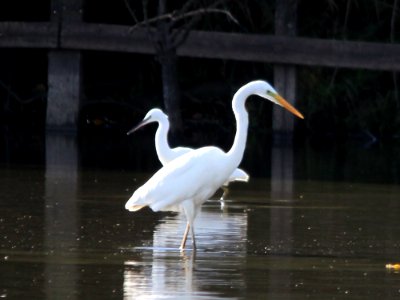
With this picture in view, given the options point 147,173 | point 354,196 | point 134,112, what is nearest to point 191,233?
point 354,196

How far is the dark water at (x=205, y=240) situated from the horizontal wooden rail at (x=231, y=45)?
4.97 meters

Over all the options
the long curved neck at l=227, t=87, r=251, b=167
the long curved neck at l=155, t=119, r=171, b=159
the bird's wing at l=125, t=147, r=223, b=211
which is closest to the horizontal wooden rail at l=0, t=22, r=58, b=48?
the long curved neck at l=155, t=119, r=171, b=159

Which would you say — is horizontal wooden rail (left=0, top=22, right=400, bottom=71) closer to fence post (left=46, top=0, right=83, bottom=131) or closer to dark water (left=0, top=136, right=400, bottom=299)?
fence post (left=46, top=0, right=83, bottom=131)

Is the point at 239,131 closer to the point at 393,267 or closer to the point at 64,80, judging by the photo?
the point at 393,267

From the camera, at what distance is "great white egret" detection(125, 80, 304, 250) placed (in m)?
11.5

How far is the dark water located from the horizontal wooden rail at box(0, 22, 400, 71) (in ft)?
16.3

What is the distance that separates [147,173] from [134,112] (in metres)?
8.11

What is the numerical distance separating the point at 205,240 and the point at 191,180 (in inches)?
23.0

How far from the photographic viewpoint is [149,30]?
866 inches

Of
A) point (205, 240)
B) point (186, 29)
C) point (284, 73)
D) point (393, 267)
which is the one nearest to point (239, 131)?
point (205, 240)

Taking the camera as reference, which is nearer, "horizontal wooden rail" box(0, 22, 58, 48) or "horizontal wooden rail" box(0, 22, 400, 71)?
"horizontal wooden rail" box(0, 22, 400, 71)

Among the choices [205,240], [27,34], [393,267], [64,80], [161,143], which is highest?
[27,34]

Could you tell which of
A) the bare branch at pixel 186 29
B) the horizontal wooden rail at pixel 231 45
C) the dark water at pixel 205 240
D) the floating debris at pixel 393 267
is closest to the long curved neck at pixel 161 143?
the dark water at pixel 205 240

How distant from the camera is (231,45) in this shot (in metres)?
22.4
